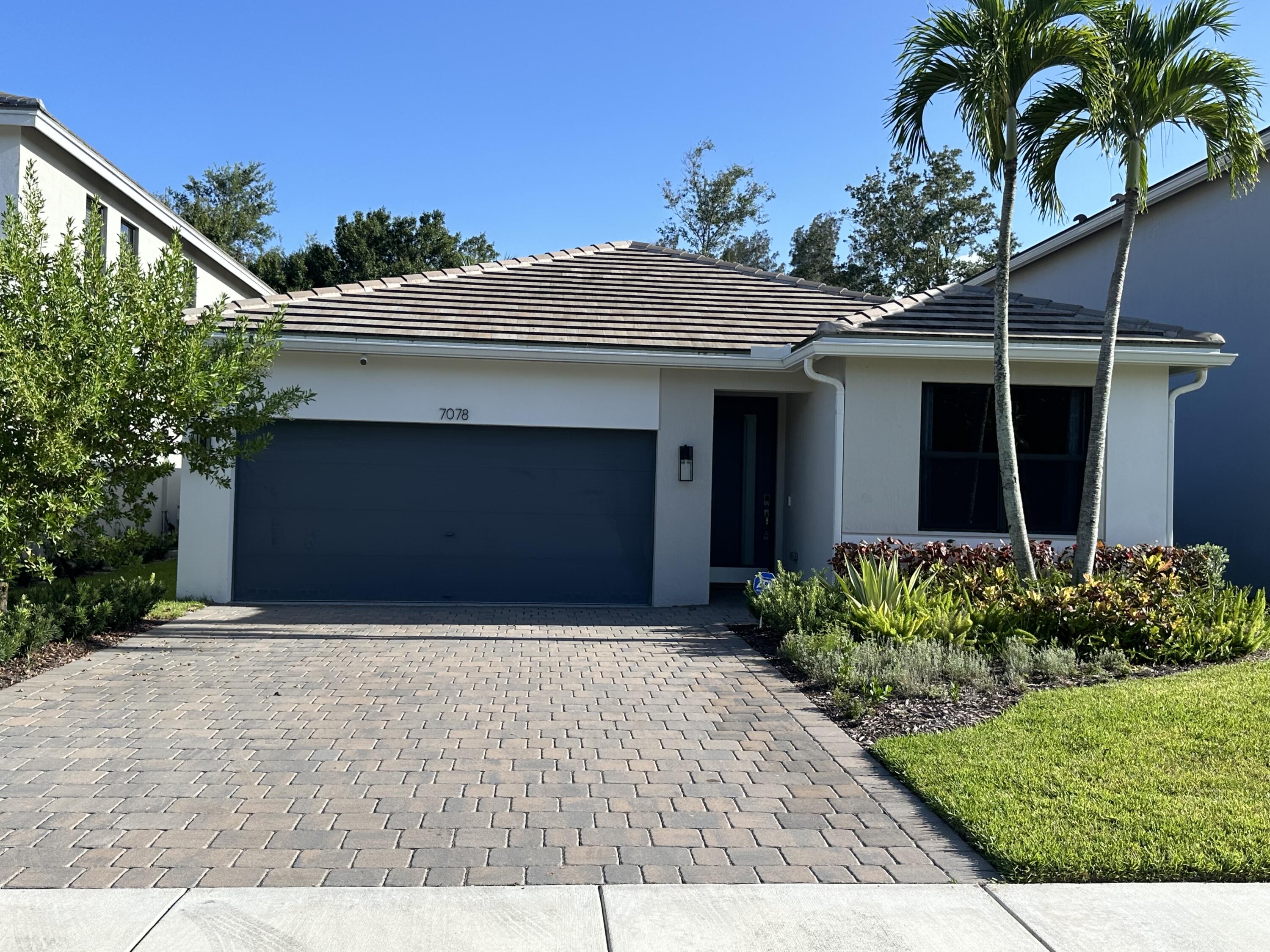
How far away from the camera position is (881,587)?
9672mm

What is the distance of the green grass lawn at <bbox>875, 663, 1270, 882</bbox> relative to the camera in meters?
4.50

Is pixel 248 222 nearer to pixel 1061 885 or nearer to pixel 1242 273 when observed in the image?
pixel 1242 273

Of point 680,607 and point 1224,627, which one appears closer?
point 1224,627

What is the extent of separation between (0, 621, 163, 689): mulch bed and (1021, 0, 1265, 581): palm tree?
9391 mm

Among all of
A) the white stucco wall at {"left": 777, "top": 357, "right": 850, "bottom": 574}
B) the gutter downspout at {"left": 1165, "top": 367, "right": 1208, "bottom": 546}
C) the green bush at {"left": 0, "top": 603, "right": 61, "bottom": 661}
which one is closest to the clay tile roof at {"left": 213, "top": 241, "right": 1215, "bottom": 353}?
the gutter downspout at {"left": 1165, "top": 367, "right": 1208, "bottom": 546}

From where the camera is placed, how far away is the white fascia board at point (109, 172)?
14.2 m

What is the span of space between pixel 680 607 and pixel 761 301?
188 inches

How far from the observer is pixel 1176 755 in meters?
6.00

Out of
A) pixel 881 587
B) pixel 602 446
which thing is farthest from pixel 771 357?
pixel 881 587

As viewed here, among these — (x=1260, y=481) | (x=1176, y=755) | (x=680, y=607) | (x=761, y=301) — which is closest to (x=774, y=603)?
(x=680, y=607)

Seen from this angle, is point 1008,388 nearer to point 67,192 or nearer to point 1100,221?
point 1100,221

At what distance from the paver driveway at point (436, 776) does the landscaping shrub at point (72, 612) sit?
0.44m

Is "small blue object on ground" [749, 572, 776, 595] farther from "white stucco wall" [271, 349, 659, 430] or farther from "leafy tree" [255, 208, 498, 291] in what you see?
"leafy tree" [255, 208, 498, 291]

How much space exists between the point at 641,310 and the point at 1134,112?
6.27m
